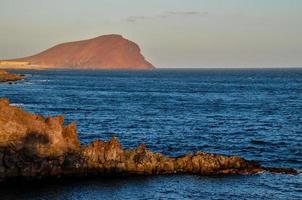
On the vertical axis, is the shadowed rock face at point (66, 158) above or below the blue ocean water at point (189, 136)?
above

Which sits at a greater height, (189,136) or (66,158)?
(66,158)

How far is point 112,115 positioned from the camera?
95.0 m

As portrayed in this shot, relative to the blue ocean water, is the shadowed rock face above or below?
above

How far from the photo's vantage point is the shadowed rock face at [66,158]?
4497cm

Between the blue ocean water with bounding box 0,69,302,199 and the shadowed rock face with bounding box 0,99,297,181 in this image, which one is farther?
the shadowed rock face with bounding box 0,99,297,181

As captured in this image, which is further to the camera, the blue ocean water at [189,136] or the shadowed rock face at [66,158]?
the shadowed rock face at [66,158]

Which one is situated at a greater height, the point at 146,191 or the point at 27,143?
the point at 27,143

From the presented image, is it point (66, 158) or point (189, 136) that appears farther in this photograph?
point (189, 136)

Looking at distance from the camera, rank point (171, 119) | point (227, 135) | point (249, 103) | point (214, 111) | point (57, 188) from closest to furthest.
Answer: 1. point (57, 188)
2. point (227, 135)
3. point (171, 119)
4. point (214, 111)
5. point (249, 103)

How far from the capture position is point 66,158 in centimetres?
4641

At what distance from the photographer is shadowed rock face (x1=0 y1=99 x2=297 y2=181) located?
44969mm

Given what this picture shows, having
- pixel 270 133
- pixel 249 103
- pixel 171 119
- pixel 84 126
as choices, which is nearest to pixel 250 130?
pixel 270 133

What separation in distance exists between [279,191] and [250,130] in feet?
112

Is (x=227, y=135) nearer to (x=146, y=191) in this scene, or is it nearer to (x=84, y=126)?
(x=84, y=126)
